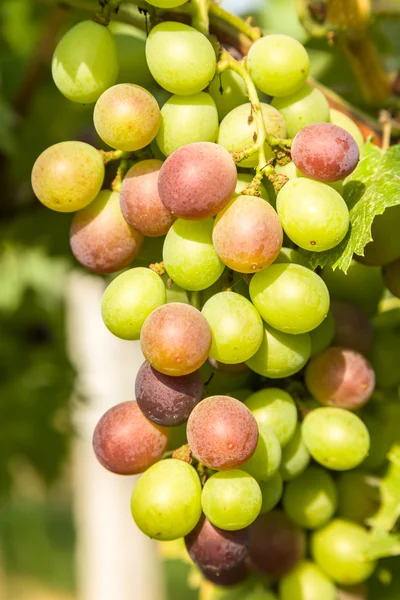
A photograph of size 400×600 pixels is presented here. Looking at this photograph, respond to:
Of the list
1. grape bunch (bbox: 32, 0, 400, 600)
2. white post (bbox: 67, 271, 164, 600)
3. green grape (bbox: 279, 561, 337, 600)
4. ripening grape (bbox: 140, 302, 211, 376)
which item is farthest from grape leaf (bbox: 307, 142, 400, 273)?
white post (bbox: 67, 271, 164, 600)

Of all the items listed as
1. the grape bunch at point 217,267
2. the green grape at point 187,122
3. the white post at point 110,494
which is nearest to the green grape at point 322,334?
the grape bunch at point 217,267

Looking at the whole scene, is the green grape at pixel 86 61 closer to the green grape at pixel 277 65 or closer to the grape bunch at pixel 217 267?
the grape bunch at pixel 217 267

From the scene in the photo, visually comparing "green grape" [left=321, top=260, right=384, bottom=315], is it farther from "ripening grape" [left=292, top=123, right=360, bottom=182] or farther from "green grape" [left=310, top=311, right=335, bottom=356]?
"ripening grape" [left=292, top=123, right=360, bottom=182]

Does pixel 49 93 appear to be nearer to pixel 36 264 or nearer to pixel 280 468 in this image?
pixel 36 264

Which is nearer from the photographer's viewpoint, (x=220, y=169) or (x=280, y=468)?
(x=220, y=169)

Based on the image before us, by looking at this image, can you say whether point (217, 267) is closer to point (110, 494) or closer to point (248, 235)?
point (248, 235)


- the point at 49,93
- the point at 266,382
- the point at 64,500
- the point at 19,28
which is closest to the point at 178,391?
the point at 266,382

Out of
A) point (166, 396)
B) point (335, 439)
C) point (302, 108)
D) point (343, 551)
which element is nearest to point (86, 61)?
point (302, 108)
